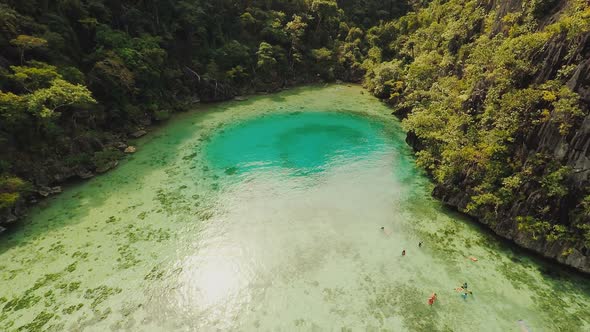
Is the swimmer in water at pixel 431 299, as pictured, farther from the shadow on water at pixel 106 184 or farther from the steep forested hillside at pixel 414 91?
the shadow on water at pixel 106 184

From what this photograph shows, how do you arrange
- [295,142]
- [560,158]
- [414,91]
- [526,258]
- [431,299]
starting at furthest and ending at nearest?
[414,91] < [295,142] < [526,258] < [560,158] < [431,299]

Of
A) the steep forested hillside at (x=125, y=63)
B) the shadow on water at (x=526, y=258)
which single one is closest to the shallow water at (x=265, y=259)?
the shadow on water at (x=526, y=258)

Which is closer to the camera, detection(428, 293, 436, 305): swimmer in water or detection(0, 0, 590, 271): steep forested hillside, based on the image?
detection(428, 293, 436, 305): swimmer in water

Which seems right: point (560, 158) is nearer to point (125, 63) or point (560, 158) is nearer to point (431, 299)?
point (431, 299)

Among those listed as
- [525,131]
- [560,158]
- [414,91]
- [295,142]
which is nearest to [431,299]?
[560,158]

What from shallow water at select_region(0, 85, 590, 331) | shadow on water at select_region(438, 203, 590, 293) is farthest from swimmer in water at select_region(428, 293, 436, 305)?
shadow on water at select_region(438, 203, 590, 293)

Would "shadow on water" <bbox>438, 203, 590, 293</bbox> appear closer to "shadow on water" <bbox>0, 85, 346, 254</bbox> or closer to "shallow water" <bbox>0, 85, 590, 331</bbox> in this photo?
"shallow water" <bbox>0, 85, 590, 331</bbox>

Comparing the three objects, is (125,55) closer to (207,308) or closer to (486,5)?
(207,308)
